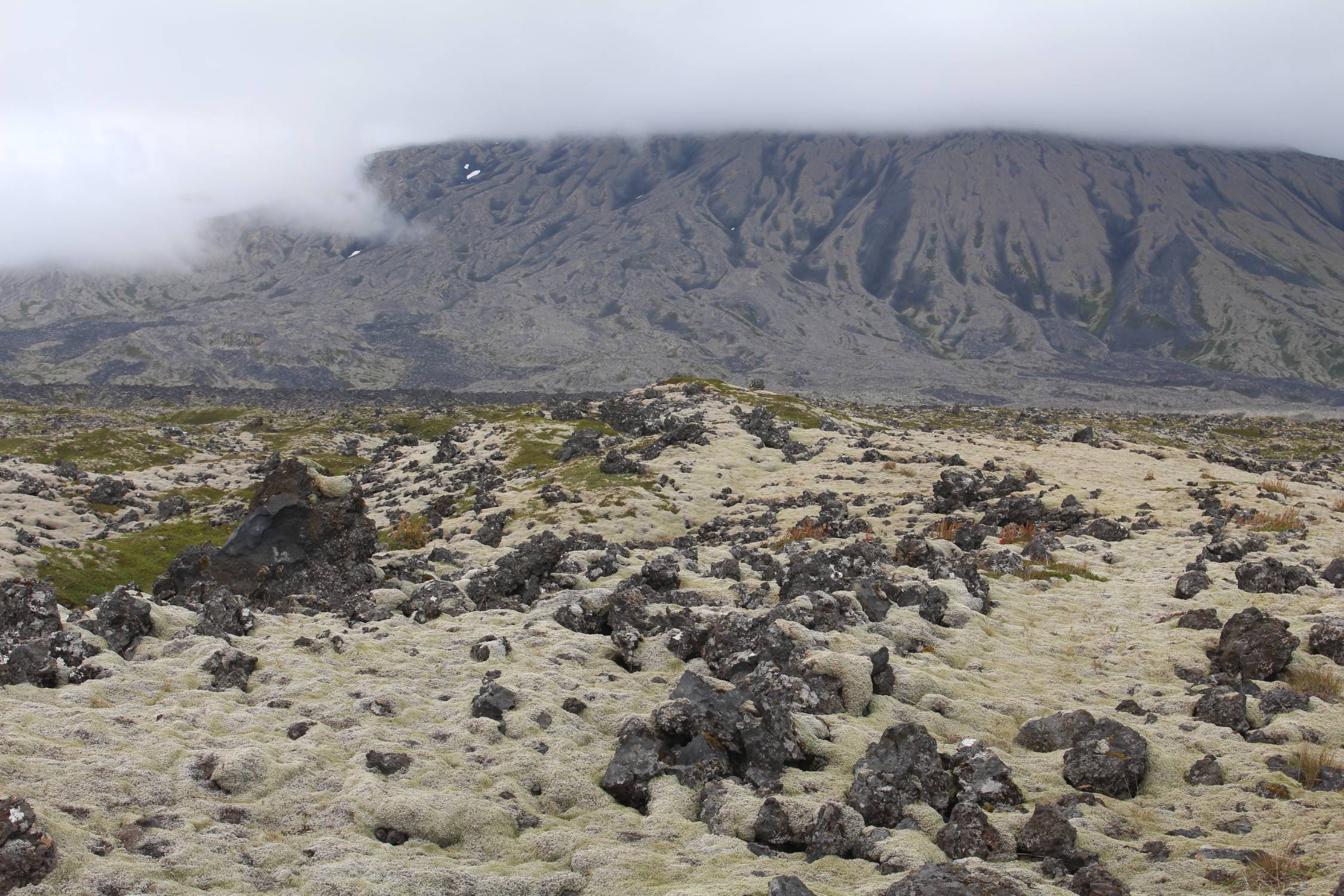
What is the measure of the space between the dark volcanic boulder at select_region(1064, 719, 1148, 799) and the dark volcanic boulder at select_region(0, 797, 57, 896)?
50.5 ft

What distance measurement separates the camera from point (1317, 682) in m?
16.8

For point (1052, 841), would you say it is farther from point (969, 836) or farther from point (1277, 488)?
point (1277, 488)

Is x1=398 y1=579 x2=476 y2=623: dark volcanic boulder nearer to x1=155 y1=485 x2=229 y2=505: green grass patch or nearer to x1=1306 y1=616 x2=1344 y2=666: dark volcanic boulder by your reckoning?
x1=1306 y1=616 x2=1344 y2=666: dark volcanic boulder

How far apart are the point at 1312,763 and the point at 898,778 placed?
689cm

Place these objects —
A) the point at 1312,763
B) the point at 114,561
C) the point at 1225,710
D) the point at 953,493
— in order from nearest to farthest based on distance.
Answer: the point at 1312,763, the point at 1225,710, the point at 953,493, the point at 114,561

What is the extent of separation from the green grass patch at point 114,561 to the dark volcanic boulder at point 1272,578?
42.4m

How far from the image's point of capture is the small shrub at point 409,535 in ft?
134

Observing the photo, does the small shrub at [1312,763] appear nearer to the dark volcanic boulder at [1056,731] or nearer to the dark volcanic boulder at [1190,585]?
the dark volcanic boulder at [1056,731]

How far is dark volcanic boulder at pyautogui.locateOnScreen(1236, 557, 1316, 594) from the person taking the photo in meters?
23.8

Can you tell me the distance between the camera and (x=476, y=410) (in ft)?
449

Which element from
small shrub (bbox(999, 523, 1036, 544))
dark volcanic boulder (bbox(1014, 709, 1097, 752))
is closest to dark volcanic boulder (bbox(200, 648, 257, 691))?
dark volcanic boulder (bbox(1014, 709, 1097, 752))

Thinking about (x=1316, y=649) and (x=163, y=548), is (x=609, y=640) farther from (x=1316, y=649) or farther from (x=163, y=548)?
(x=163, y=548)

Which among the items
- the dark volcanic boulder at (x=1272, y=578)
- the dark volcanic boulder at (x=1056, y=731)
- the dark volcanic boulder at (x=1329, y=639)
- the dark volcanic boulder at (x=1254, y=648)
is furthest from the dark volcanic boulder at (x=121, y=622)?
the dark volcanic boulder at (x=1272, y=578)

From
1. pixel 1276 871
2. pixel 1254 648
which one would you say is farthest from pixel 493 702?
pixel 1254 648
